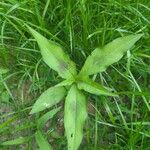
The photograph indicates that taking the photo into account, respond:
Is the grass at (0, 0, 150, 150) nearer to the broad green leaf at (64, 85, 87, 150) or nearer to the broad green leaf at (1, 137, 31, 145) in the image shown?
the broad green leaf at (1, 137, 31, 145)

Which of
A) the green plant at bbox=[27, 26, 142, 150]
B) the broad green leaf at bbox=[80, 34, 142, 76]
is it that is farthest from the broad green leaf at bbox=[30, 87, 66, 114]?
the broad green leaf at bbox=[80, 34, 142, 76]

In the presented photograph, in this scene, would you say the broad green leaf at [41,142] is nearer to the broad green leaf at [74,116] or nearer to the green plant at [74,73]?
the green plant at [74,73]

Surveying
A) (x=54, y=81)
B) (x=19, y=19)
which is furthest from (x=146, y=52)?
(x=19, y=19)

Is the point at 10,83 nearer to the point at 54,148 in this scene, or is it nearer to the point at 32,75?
the point at 32,75

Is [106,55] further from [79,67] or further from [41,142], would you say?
[41,142]

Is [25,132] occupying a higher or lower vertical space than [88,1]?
lower
